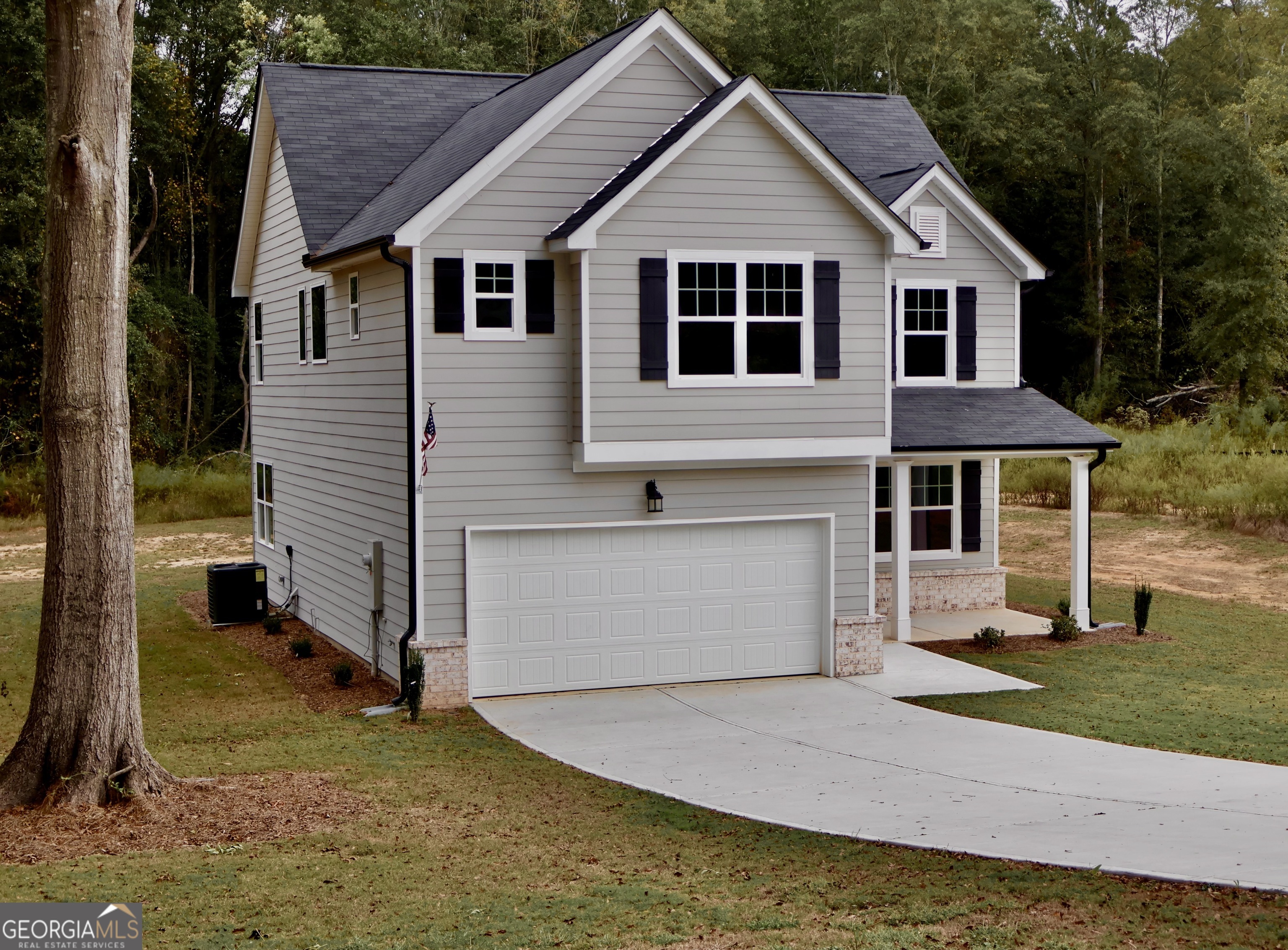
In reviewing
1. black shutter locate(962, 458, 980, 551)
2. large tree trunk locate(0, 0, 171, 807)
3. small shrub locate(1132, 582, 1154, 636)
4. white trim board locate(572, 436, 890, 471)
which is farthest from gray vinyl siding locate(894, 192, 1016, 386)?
large tree trunk locate(0, 0, 171, 807)

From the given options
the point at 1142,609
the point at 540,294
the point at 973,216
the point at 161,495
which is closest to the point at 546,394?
the point at 540,294

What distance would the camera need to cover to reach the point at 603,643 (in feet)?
50.3

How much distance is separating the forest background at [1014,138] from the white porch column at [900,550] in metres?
24.4

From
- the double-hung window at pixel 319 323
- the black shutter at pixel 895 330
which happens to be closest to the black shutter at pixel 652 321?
the double-hung window at pixel 319 323

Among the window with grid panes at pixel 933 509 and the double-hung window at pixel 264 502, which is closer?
the window with grid panes at pixel 933 509

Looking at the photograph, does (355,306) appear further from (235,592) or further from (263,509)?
(263,509)

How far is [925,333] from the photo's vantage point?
19.8m

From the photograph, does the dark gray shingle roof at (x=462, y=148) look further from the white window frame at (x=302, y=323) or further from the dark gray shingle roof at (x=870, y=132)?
the dark gray shingle roof at (x=870, y=132)

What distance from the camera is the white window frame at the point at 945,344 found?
19578 millimetres

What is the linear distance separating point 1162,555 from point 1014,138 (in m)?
24.1

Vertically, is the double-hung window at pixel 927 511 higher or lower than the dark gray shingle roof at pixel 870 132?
lower

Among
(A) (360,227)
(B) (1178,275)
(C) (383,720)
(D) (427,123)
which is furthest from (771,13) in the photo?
(C) (383,720)

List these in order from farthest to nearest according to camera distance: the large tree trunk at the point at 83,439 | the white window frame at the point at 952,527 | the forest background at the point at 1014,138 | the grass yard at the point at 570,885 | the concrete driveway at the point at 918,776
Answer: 1. the forest background at the point at 1014,138
2. the white window frame at the point at 952,527
3. the large tree trunk at the point at 83,439
4. the concrete driveway at the point at 918,776
5. the grass yard at the point at 570,885

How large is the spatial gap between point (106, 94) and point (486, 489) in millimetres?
6152
